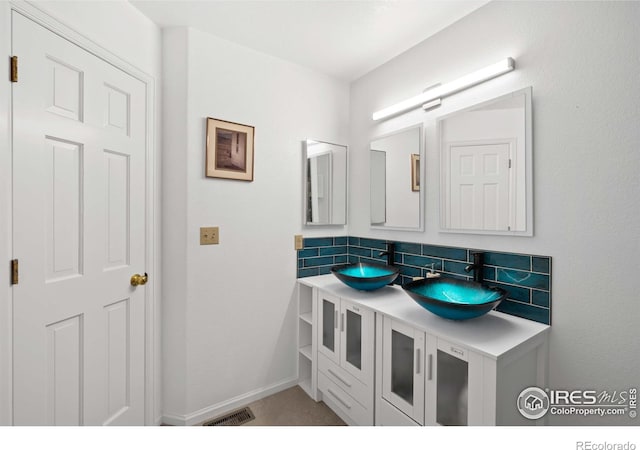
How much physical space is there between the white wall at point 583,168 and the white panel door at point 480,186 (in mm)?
111

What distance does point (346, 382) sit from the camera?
5.40 ft

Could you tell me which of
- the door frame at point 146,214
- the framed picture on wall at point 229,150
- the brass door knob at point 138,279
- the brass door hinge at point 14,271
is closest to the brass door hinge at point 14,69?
the door frame at point 146,214

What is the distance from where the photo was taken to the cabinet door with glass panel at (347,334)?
1516mm

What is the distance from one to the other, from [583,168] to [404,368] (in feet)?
3.90

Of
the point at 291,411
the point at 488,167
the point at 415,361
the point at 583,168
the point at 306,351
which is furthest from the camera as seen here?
the point at 306,351

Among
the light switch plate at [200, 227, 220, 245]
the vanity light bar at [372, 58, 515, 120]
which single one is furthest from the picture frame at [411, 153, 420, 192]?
the light switch plate at [200, 227, 220, 245]

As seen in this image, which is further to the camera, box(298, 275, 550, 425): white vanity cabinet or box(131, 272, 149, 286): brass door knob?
box(131, 272, 149, 286): brass door knob

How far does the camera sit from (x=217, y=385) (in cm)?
176

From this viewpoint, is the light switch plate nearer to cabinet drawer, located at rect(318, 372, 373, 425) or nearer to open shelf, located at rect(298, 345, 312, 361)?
open shelf, located at rect(298, 345, 312, 361)

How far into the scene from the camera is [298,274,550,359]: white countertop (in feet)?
3.57

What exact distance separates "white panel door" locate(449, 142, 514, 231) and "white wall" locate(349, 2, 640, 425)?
0.11 m

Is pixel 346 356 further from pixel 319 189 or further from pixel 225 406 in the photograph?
pixel 319 189

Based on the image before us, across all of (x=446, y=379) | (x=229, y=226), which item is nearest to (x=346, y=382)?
(x=446, y=379)
